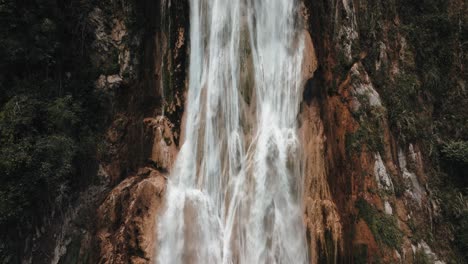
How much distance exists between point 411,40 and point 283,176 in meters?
7.29

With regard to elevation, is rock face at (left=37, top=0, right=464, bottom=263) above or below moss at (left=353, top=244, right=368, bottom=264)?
above

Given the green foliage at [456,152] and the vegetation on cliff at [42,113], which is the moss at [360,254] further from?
the vegetation on cliff at [42,113]

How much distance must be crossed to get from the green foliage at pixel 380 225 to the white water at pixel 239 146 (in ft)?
5.46

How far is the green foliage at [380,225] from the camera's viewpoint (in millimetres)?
10508

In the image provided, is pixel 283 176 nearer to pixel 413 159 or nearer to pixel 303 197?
pixel 303 197


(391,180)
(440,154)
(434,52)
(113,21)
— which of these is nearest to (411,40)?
(434,52)

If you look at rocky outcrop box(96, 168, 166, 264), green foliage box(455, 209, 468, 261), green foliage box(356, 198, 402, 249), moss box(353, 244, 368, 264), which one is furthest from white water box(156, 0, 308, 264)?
green foliage box(455, 209, 468, 261)

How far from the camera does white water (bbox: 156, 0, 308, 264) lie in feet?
33.0

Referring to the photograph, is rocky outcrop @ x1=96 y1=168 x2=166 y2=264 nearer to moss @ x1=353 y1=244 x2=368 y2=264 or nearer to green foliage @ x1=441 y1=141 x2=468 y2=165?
moss @ x1=353 y1=244 x2=368 y2=264

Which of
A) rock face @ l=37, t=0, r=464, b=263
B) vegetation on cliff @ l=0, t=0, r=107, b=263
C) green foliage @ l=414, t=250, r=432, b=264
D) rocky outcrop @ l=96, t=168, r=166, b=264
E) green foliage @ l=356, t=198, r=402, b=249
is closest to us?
rocky outcrop @ l=96, t=168, r=166, b=264

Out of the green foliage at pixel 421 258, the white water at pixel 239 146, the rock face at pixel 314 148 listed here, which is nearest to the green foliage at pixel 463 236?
the rock face at pixel 314 148

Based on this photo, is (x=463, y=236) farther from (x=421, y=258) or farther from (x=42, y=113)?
(x=42, y=113)

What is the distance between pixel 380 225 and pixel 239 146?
400cm

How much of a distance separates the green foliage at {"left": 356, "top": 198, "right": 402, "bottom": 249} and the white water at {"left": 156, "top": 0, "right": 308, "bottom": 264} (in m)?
1.66
